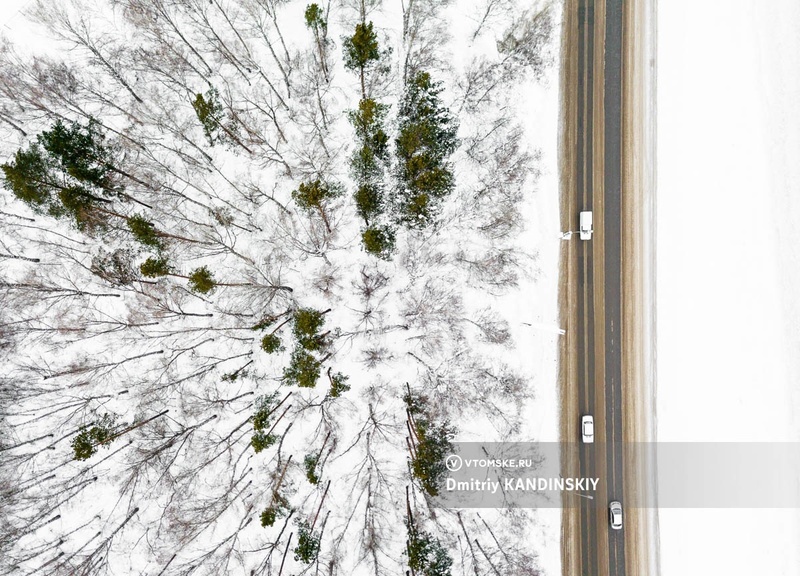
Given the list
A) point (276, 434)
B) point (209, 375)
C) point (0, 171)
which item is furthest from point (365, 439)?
point (0, 171)

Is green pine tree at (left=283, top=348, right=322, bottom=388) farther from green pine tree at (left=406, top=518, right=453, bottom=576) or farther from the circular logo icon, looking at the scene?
green pine tree at (left=406, top=518, right=453, bottom=576)

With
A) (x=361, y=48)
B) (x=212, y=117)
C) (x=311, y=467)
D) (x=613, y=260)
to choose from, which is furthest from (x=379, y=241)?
(x=613, y=260)

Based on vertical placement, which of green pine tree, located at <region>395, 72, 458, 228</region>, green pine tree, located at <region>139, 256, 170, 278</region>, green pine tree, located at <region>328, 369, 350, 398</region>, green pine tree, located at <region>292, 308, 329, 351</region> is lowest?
green pine tree, located at <region>328, 369, 350, 398</region>

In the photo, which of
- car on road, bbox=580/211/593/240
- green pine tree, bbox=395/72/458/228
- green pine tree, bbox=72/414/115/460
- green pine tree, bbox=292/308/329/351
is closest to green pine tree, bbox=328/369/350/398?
green pine tree, bbox=292/308/329/351

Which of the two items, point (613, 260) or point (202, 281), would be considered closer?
point (202, 281)

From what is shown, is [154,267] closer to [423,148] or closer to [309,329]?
[309,329]

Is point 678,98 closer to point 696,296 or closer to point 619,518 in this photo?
point 696,296
